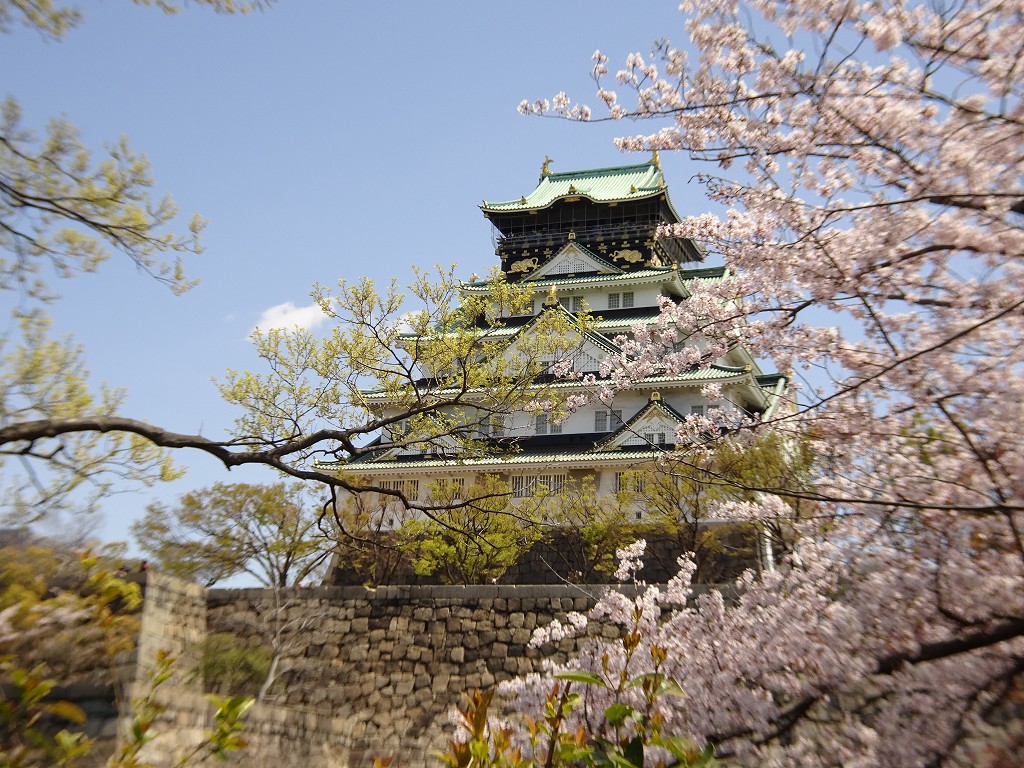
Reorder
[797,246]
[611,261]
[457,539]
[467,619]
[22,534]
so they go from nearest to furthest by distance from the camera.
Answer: [797,246] < [22,534] < [467,619] < [457,539] < [611,261]

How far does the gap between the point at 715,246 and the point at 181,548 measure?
1648cm

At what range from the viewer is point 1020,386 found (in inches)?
190

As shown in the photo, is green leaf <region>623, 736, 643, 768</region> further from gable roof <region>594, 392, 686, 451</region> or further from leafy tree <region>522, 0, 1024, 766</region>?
gable roof <region>594, 392, 686, 451</region>

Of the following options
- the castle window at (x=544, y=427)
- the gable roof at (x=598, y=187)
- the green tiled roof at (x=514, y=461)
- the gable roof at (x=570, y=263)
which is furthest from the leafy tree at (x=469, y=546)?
the gable roof at (x=598, y=187)

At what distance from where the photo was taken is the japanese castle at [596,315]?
2262 centimetres

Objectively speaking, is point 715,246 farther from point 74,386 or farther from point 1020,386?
point 74,386

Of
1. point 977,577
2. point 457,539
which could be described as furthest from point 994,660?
point 457,539

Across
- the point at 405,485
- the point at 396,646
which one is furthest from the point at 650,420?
the point at 396,646

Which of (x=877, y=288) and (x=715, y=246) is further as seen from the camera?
(x=715, y=246)

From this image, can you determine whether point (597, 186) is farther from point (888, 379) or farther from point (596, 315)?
point (888, 379)

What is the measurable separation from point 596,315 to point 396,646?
46.4 feet

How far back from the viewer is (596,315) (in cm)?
2711

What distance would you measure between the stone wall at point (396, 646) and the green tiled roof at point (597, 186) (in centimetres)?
1782

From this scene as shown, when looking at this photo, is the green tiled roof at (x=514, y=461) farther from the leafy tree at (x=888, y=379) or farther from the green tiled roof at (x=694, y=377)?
the leafy tree at (x=888, y=379)
